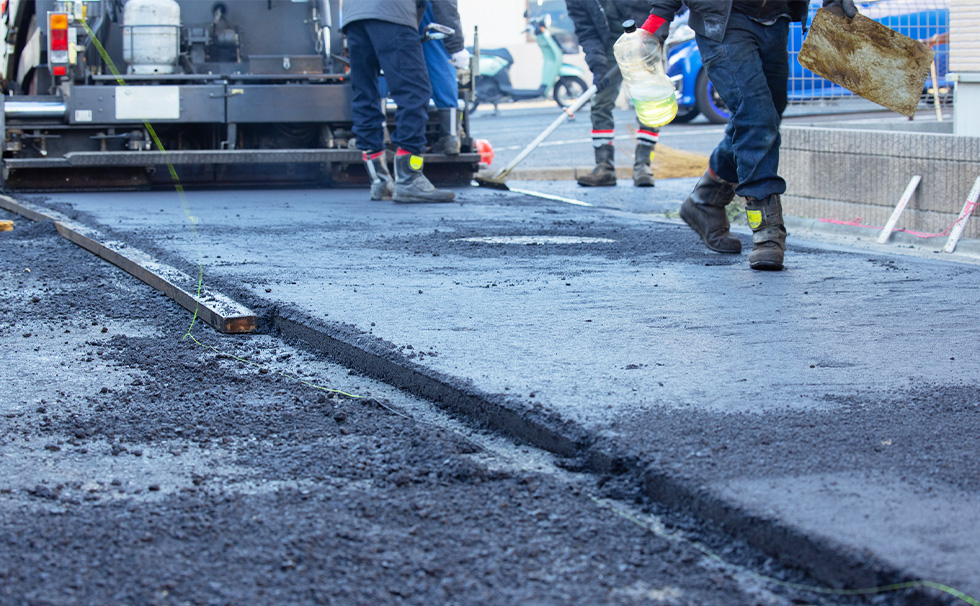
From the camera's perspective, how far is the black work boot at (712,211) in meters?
5.41

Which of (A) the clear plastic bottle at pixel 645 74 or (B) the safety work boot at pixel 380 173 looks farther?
(B) the safety work boot at pixel 380 173

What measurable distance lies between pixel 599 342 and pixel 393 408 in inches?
30.8

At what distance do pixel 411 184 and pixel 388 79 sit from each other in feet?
2.59

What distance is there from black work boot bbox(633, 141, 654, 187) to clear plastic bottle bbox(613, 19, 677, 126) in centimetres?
426

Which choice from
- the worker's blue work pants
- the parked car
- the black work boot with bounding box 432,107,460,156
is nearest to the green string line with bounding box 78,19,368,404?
the black work boot with bounding box 432,107,460,156

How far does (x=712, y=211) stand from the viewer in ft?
17.9

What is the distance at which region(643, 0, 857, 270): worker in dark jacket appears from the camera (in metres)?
4.93

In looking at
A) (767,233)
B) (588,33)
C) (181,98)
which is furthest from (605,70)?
(767,233)

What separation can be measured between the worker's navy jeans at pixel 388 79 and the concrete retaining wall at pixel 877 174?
266 cm

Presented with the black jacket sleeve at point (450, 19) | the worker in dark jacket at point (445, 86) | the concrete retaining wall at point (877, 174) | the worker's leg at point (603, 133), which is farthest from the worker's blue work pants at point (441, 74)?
the concrete retaining wall at point (877, 174)

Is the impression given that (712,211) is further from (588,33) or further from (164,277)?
(588,33)

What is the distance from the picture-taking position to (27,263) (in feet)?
18.1

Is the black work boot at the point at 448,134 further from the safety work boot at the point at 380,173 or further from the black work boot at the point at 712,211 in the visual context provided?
the black work boot at the point at 712,211

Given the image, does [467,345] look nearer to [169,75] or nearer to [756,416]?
[756,416]
